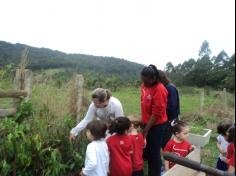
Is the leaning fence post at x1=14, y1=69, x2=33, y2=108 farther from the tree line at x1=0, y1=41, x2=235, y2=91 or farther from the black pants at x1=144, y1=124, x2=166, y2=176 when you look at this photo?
the black pants at x1=144, y1=124, x2=166, y2=176

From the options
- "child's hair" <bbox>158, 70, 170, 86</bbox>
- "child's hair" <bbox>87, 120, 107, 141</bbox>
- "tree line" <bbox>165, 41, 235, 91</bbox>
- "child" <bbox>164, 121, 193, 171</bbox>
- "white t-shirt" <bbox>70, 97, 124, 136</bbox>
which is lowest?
"child" <bbox>164, 121, 193, 171</bbox>

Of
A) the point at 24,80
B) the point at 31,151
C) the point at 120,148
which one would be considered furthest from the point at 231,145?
the point at 24,80

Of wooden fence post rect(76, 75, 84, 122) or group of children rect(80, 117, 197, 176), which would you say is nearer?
group of children rect(80, 117, 197, 176)

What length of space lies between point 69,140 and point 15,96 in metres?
0.93

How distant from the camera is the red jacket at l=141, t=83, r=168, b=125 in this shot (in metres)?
3.83

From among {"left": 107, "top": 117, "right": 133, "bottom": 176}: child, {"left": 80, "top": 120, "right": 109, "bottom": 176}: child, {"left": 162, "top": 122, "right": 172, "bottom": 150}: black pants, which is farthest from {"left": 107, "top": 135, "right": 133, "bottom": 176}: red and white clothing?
{"left": 162, "top": 122, "right": 172, "bottom": 150}: black pants

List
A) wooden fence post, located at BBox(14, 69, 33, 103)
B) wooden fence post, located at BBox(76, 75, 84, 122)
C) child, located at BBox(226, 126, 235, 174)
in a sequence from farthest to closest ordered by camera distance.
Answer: wooden fence post, located at BBox(76, 75, 84, 122), wooden fence post, located at BBox(14, 69, 33, 103), child, located at BBox(226, 126, 235, 174)

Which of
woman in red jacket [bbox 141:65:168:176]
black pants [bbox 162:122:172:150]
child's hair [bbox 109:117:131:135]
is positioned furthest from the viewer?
black pants [bbox 162:122:172:150]

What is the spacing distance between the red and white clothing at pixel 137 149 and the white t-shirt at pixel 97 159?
14.3 inches

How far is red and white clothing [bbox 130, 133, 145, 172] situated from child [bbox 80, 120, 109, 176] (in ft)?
1.20

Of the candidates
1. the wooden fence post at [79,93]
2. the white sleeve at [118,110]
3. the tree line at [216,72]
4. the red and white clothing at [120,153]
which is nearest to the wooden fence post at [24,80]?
the wooden fence post at [79,93]

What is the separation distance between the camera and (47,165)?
4371 mm

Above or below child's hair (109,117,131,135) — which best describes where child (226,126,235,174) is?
above

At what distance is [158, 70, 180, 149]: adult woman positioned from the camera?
170 inches
